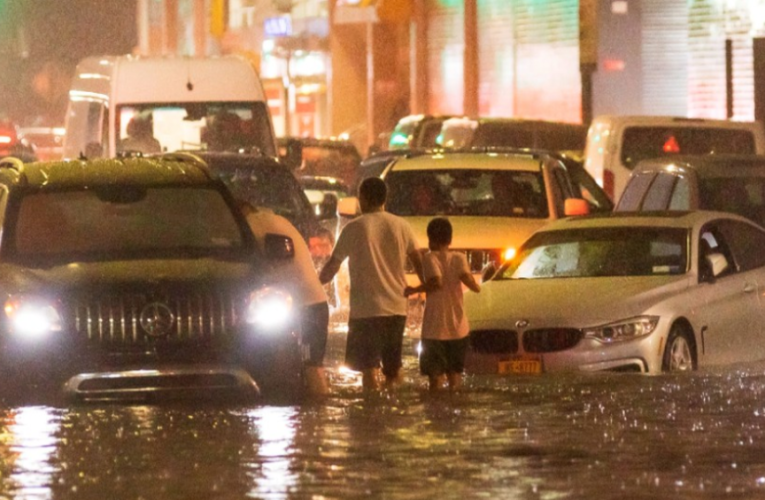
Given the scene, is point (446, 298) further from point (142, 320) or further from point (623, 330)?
point (142, 320)

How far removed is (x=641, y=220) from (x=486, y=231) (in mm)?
3027

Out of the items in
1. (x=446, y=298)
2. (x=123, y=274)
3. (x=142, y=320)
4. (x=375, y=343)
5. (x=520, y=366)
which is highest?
(x=123, y=274)

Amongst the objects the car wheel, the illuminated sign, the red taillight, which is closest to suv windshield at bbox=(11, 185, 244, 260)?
the car wheel

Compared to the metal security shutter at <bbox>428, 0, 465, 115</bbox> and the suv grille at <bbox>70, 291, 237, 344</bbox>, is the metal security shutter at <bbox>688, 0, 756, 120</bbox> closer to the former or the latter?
the metal security shutter at <bbox>428, 0, 465, 115</bbox>

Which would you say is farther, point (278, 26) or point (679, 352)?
point (278, 26)

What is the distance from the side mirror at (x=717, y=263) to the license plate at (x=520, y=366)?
5.73 feet

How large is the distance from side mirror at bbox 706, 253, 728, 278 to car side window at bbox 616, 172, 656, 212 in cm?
416

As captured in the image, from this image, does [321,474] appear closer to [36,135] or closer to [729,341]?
[729,341]

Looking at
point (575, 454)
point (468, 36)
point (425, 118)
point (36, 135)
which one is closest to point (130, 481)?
→ point (575, 454)

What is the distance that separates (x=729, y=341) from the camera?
1523cm

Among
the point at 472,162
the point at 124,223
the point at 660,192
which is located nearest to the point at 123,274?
the point at 124,223

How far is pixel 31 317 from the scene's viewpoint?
459 inches

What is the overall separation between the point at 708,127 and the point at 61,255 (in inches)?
591

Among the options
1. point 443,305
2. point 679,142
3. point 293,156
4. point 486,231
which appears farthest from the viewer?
point 679,142
